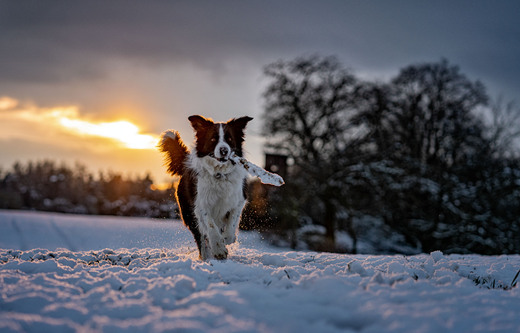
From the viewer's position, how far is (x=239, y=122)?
576 cm

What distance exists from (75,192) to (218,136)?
17.7m

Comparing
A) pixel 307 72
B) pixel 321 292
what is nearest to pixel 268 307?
pixel 321 292

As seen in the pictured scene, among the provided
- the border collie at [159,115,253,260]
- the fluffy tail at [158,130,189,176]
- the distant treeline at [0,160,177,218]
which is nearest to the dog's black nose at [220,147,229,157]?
the border collie at [159,115,253,260]

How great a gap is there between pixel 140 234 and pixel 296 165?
596 cm

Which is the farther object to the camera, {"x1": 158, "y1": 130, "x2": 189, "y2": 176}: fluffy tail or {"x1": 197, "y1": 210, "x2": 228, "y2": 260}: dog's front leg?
{"x1": 158, "y1": 130, "x2": 189, "y2": 176}: fluffy tail

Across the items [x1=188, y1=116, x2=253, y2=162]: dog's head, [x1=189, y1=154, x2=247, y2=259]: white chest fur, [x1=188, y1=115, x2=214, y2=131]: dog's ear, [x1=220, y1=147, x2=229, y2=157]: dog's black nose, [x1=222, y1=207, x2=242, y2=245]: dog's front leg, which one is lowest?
[x1=222, y1=207, x2=242, y2=245]: dog's front leg

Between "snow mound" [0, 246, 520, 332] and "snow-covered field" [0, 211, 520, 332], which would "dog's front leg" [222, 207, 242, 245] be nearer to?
"snow-covered field" [0, 211, 520, 332]

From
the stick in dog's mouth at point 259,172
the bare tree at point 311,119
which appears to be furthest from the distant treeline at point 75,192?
the stick in dog's mouth at point 259,172

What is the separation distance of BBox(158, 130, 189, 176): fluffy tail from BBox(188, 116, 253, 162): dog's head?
79cm

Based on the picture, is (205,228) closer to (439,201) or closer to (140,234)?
(140,234)

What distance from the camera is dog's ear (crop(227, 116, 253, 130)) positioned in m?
5.66

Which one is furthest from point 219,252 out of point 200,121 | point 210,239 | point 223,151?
point 200,121

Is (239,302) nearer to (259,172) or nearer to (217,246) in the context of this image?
(217,246)

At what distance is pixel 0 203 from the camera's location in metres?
19.2
